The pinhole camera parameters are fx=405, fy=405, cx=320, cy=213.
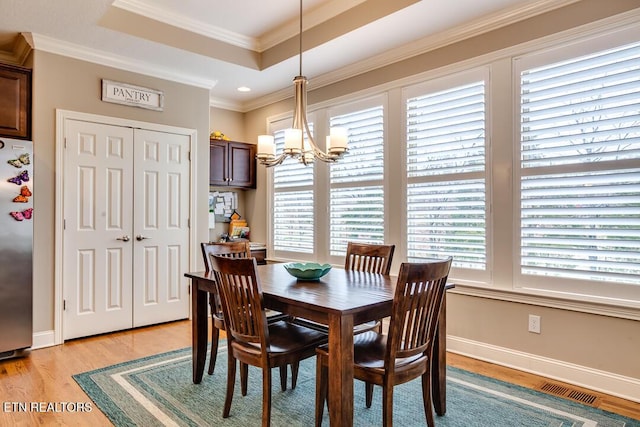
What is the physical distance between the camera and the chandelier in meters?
2.63

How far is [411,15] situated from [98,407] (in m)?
3.44

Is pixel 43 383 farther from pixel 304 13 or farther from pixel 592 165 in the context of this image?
pixel 592 165

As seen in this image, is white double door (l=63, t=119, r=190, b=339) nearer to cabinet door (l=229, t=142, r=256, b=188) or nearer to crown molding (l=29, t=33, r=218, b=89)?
crown molding (l=29, t=33, r=218, b=89)

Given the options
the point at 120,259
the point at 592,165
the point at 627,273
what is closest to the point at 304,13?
the point at 592,165

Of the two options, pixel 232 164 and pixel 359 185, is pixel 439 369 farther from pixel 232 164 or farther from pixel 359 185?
pixel 232 164

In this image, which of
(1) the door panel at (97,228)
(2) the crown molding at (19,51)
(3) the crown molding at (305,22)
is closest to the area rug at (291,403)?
(1) the door panel at (97,228)

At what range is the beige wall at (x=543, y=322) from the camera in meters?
2.65

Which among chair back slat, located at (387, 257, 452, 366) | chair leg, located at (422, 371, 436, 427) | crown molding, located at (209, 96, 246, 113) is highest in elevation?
crown molding, located at (209, 96, 246, 113)

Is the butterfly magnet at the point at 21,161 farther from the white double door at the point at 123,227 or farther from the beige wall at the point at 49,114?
the white double door at the point at 123,227

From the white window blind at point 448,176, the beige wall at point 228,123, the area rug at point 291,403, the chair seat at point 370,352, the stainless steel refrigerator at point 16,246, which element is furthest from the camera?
the beige wall at point 228,123

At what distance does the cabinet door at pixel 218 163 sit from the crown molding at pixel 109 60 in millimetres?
725

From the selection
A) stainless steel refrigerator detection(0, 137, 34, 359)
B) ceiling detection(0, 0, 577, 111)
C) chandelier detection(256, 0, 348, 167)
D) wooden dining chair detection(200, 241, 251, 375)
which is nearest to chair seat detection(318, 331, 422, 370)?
wooden dining chair detection(200, 241, 251, 375)

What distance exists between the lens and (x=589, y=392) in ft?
8.84

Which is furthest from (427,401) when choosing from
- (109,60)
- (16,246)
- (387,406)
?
(109,60)
